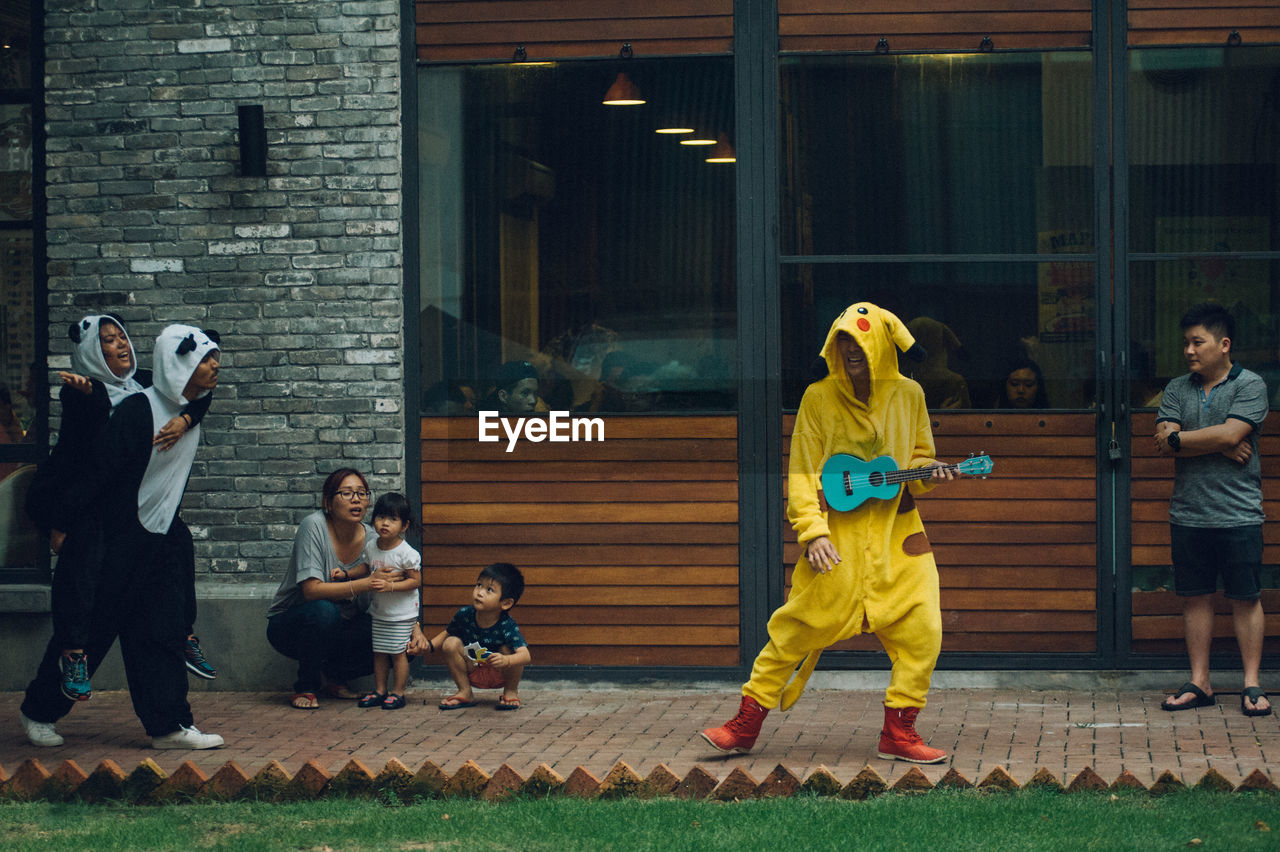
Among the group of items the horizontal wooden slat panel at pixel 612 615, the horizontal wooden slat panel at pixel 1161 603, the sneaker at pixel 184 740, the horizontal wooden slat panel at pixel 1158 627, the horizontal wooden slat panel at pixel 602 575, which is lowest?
the sneaker at pixel 184 740

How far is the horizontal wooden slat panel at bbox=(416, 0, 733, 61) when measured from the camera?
863 centimetres

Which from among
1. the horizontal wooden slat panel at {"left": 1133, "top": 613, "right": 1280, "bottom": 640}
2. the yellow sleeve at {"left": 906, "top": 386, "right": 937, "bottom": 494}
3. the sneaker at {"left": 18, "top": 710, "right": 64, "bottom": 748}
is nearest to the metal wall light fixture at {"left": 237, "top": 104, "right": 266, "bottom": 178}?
the sneaker at {"left": 18, "top": 710, "right": 64, "bottom": 748}

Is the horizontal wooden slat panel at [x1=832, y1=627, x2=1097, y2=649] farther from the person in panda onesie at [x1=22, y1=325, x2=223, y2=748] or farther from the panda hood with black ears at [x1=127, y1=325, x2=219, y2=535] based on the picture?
the panda hood with black ears at [x1=127, y1=325, x2=219, y2=535]

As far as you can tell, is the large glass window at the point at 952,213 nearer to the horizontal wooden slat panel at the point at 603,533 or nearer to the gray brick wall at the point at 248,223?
the horizontal wooden slat panel at the point at 603,533

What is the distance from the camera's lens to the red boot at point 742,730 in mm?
6695

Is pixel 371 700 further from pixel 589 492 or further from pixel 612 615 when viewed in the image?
pixel 589 492

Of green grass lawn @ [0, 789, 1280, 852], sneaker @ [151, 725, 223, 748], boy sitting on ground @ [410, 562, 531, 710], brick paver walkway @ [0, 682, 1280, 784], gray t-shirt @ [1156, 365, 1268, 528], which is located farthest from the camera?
boy sitting on ground @ [410, 562, 531, 710]

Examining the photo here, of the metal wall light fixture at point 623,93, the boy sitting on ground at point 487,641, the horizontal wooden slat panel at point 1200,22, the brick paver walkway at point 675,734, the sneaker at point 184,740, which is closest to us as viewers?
the brick paver walkway at point 675,734

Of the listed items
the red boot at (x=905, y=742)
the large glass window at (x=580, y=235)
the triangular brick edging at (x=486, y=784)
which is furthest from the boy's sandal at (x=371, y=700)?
the red boot at (x=905, y=742)

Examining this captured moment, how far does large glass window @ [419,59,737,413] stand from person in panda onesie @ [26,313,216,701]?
1899 millimetres

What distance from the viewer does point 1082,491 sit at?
8438mm

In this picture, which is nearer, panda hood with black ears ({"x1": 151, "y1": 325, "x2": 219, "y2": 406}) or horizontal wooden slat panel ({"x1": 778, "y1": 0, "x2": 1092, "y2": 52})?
panda hood with black ears ({"x1": 151, "y1": 325, "x2": 219, "y2": 406})

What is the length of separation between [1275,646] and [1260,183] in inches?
95.3

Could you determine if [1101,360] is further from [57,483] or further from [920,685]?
[57,483]
